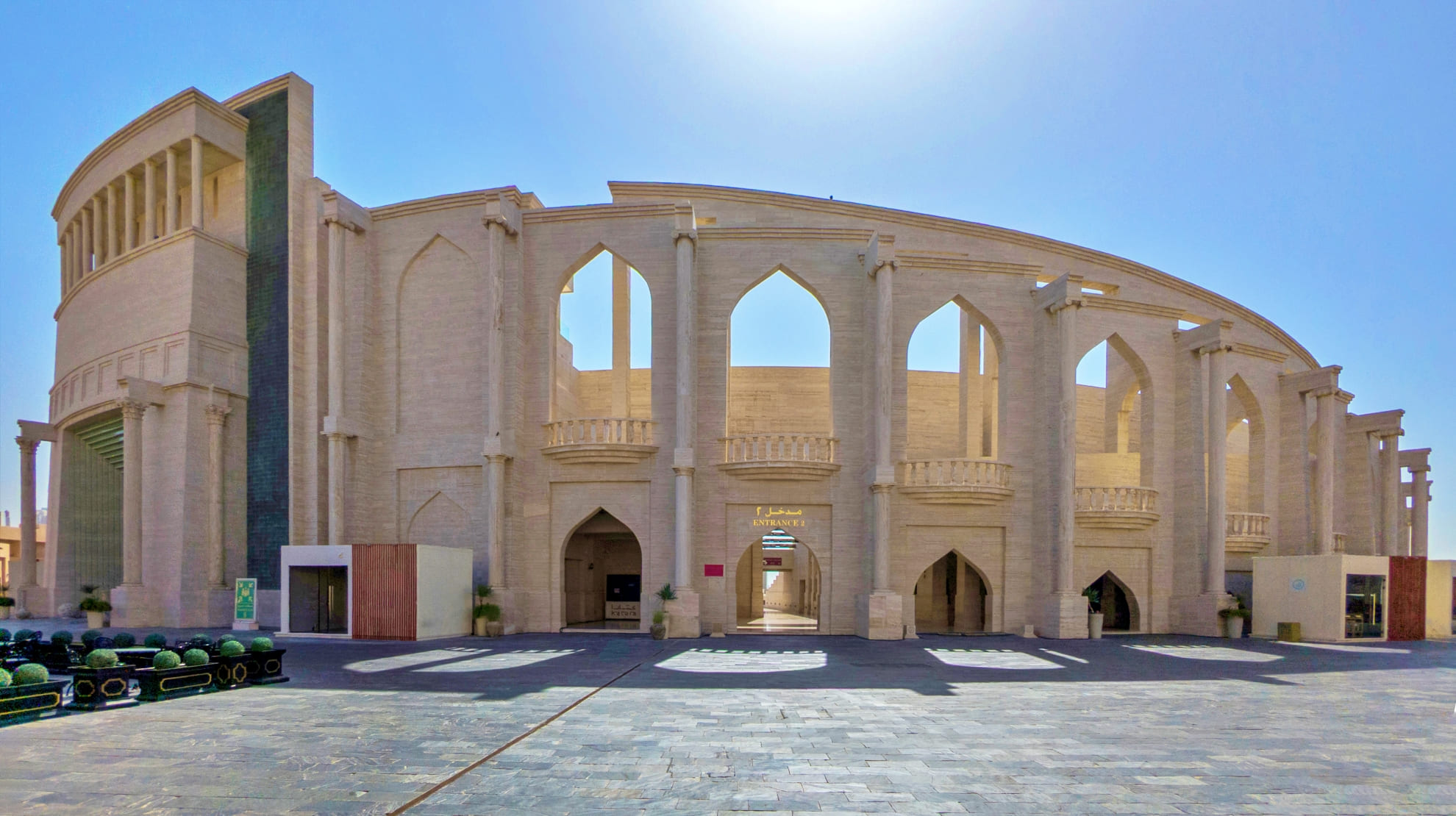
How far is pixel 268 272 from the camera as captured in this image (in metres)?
28.9

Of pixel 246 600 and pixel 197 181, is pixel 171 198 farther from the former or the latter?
pixel 246 600

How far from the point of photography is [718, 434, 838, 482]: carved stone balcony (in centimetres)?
2483

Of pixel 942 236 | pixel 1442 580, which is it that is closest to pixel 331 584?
pixel 942 236

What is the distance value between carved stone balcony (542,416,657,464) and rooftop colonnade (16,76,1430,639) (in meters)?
0.10

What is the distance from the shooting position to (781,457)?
81.6 ft

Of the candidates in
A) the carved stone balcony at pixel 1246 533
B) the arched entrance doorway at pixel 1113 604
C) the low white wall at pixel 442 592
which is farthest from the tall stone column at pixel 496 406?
the carved stone balcony at pixel 1246 533

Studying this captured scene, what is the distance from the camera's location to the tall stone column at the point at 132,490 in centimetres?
2794

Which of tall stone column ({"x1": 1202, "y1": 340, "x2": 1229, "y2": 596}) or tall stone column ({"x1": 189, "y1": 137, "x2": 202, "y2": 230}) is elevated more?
tall stone column ({"x1": 189, "y1": 137, "x2": 202, "y2": 230})

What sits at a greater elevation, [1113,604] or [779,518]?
Answer: [779,518]

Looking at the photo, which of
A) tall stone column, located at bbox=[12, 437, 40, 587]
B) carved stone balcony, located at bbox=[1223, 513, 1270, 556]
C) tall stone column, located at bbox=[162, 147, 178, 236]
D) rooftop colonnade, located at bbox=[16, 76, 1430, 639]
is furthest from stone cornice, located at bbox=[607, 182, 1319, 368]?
tall stone column, located at bbox=[12, 437, 40, 587]

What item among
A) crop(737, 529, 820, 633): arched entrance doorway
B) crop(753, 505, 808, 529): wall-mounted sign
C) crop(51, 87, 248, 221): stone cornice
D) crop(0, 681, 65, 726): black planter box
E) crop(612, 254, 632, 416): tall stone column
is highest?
crop(51, 87, 248, 221): stone cornice

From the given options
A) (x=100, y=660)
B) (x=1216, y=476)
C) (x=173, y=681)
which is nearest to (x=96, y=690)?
(x=100, y=660)

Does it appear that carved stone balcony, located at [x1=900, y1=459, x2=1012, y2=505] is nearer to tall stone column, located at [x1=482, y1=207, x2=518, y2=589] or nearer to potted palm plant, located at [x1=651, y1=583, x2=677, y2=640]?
potted palm plant, located at [x1=651, y1=583, x2=677, y2=640]

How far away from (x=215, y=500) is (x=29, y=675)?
17377 millimetres
